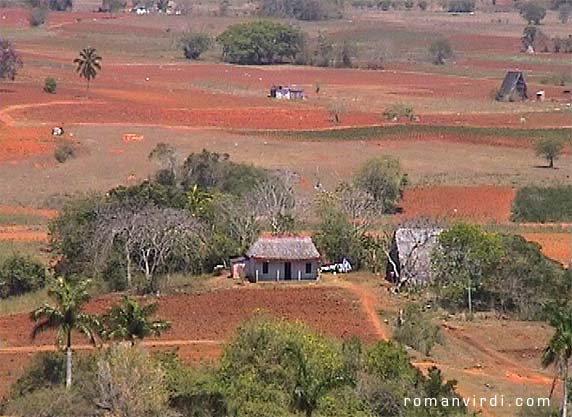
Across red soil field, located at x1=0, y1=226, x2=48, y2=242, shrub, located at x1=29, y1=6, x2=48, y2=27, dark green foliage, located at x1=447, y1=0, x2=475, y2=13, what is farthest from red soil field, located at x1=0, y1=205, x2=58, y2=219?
dark green foliage, located at x1=447, y1=0, x2=475, y2=13

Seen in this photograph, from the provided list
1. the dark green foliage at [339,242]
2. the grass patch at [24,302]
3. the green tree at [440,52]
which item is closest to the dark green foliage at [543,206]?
the dark green foliage at [339,242]

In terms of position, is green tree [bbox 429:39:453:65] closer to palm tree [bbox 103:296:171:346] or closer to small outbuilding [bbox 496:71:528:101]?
small outbuilding [bbox 496:71:528:101]

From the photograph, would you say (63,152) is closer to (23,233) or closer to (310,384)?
(23,233)

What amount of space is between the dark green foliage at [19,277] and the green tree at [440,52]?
90.4 meters

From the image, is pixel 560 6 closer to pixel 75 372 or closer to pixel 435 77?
pixel 435 77

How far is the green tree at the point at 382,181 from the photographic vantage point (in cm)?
4809

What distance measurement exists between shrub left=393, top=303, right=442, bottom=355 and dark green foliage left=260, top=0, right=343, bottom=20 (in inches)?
5249

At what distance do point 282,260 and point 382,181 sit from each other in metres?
14.0

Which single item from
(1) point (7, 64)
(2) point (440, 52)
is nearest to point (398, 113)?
(1) point (7, 64)

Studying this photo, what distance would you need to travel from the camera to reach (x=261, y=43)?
111 m

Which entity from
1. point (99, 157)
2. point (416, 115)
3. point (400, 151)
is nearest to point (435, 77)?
point (416, 115)

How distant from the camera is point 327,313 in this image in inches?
1262

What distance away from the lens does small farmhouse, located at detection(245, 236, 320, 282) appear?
3516 cm

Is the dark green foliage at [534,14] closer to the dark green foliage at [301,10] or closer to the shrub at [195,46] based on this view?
the dark green foliage at [301,10]
